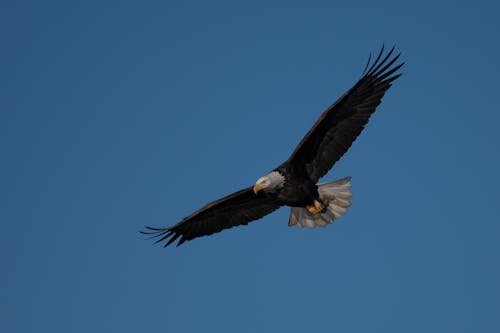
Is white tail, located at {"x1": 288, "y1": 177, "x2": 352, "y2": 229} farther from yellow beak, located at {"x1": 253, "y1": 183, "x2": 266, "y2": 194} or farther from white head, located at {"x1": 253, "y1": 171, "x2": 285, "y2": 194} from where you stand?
yellow beak, located at {"x1": 253, "y1": 183, "x2": 266, "y2": 194}

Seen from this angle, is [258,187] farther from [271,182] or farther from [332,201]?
[332,201]

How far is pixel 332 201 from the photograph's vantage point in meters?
11.8

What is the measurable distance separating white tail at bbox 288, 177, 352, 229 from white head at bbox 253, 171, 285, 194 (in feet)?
3.02

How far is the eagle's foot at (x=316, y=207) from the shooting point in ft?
38.1

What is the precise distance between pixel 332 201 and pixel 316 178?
65cm

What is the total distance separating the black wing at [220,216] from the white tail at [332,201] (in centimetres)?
63

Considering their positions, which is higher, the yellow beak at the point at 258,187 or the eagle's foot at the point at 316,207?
the yellow beak at the point at 258,187

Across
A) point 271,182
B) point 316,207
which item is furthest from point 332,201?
point 271,182

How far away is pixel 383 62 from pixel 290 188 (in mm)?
2210

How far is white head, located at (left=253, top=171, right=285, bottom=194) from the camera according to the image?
1098 cm

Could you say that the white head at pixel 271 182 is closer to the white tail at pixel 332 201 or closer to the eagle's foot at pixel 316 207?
the eagle's foot at pixel 316 207

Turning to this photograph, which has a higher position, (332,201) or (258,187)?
(258,187)

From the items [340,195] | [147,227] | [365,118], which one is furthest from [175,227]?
[365,118]

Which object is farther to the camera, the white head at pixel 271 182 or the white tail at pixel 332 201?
the white tail at pixel 332 201
